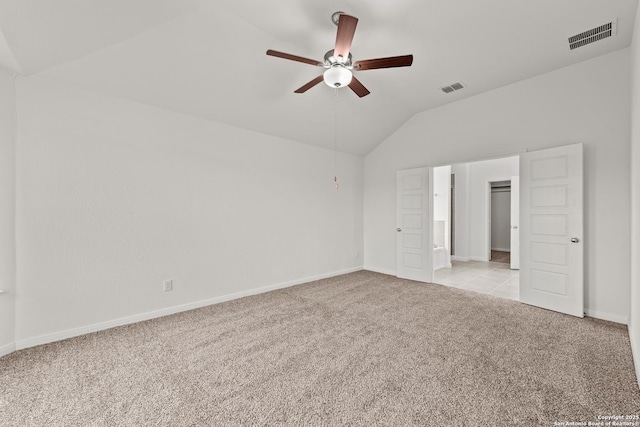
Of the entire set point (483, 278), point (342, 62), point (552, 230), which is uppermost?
point (342, 62)

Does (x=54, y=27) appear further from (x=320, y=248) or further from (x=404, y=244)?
(x=404, y=244)

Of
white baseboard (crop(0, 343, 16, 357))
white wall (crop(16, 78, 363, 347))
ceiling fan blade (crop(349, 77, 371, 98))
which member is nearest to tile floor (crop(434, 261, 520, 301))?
white wall (crop(16, 78, 363, 347))

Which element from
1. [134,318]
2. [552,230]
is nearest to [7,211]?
[134,318]

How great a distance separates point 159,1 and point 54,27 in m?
0.89

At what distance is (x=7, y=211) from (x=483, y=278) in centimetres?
690

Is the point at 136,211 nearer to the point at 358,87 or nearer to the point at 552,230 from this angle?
the point at 358,87

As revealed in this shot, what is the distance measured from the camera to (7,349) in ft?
8.17

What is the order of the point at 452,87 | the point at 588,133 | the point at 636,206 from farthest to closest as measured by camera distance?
the point at 452,87
the point at 588,133
the point at 636,206

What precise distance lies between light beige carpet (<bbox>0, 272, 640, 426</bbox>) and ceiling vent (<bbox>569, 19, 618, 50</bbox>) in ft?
10.5

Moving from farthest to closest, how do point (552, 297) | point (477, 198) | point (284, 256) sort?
point (477, 198), point (284, 256), point (552, 297)

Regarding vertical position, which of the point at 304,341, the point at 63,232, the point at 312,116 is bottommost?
the point at 304,341

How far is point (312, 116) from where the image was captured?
14.2 feet

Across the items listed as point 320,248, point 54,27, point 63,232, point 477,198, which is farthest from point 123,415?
point 477,198

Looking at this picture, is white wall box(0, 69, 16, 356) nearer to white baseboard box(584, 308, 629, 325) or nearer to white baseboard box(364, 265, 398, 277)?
white baseboard box(364, 265, 398, 277)
